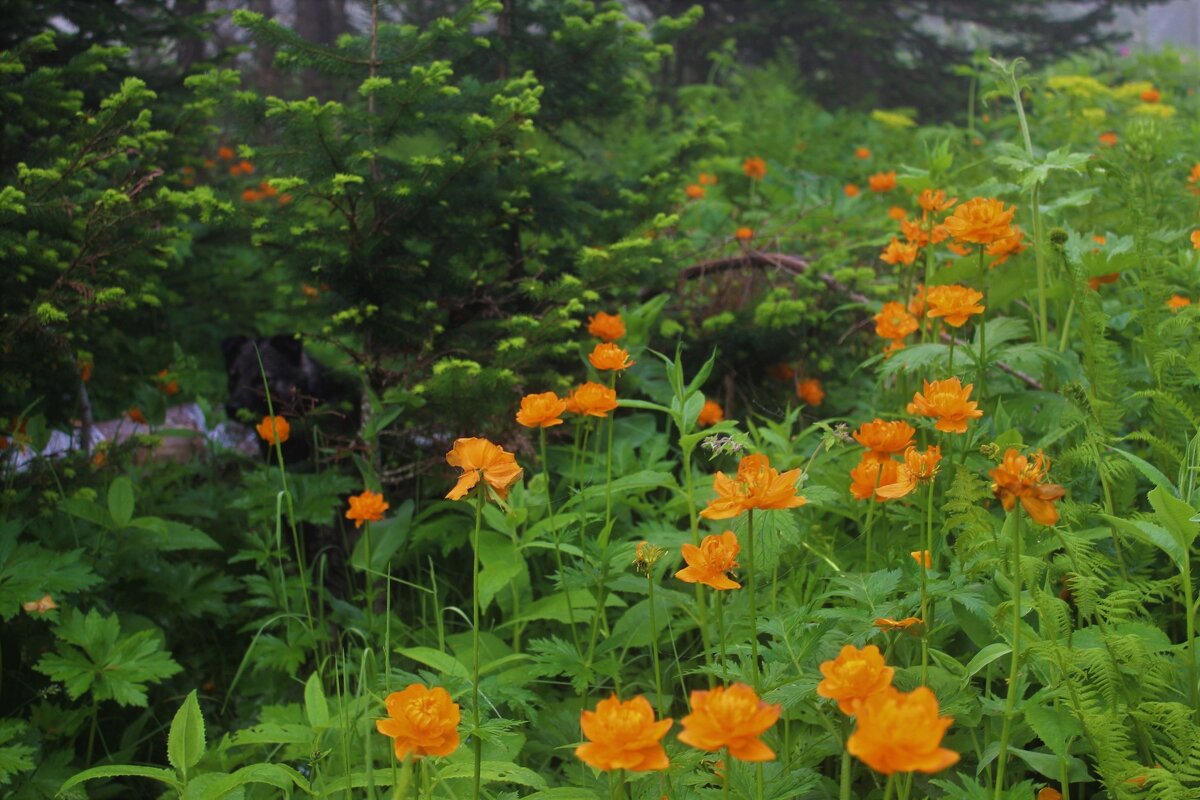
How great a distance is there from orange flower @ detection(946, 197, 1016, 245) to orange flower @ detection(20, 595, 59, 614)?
6.34 ft

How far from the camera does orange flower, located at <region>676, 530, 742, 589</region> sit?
1385 mm

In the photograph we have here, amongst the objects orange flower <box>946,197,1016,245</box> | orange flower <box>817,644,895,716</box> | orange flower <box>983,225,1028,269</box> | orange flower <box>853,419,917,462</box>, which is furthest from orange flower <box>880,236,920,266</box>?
orange flower <box>817,644,895,716</box>

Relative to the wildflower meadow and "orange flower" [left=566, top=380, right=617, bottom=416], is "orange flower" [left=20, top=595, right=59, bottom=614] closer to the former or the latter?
the wildflower meadow

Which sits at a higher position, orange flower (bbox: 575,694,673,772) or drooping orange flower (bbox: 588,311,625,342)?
orange flower (bbox: 575,694,673,772)

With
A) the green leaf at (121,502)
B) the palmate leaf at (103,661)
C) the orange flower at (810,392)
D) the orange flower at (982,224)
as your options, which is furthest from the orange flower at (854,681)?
the orange flower at (810,392)

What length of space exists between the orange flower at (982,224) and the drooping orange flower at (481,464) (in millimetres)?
1011

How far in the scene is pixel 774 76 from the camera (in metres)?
7.92

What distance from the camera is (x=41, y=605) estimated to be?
2.05 meters

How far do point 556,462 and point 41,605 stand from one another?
1.28m

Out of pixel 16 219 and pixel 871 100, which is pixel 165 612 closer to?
pixel 16 219

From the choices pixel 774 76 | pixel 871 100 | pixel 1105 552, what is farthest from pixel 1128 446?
pixel 871 100

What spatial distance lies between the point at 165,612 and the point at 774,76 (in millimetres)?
6711

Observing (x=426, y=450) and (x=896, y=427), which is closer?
(x=896, y=427)

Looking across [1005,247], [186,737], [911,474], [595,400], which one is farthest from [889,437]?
[186,737]
